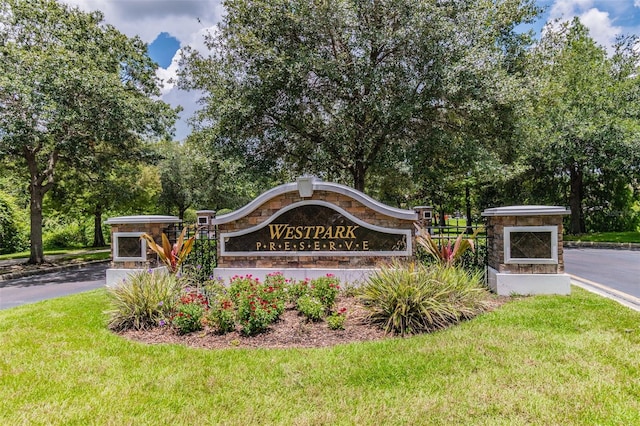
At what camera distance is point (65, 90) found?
38.1 ft

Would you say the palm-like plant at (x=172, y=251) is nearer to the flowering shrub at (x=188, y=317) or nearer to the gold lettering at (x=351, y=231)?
the flowering shrub at (x=188, y=317)

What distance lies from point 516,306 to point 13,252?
2666cm

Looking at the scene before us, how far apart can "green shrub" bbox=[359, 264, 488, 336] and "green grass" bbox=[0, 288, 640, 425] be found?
27cm

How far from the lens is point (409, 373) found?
365cm

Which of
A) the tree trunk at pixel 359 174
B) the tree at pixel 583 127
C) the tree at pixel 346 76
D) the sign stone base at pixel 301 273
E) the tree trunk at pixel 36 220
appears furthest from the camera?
the tree at pixel 583 127

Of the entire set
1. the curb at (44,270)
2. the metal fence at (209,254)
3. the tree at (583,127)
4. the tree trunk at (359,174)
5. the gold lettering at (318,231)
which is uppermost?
the tree at (583,127)

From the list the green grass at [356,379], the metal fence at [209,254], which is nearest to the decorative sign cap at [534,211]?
the metal fence at [209,254]

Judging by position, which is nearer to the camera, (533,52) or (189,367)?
(189,367)

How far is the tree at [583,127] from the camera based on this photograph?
16016 mm

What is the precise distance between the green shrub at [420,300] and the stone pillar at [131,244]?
4.82 metres

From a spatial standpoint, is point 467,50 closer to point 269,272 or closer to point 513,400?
point 269,272

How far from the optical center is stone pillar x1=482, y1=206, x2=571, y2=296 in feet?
20.7

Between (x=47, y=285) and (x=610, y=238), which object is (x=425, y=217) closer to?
(x=47, y=285)

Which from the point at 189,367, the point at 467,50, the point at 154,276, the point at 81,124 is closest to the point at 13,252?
the point at 81,124
